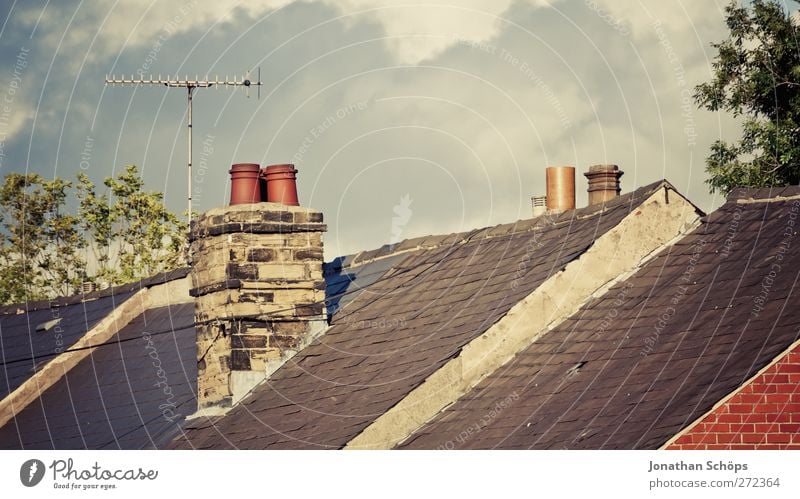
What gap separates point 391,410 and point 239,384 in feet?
13.5

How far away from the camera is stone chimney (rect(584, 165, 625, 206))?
1068 inches

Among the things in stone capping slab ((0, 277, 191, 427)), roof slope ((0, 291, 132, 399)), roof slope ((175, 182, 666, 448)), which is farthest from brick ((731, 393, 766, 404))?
roof slope ((0, 291, 132, 399))

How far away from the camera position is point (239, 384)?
25703mm

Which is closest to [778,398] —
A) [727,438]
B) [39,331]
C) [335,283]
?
[727,438]

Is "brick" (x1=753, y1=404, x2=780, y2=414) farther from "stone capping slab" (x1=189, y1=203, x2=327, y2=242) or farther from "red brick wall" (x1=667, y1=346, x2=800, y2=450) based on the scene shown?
"stone capping slab" (x1=189, y1=203, x2=327, y2=242)

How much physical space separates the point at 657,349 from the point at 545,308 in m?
2.68

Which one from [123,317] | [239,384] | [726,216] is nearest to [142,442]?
[239,384]

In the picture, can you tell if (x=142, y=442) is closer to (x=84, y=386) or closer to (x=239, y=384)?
(x=239, y=384)

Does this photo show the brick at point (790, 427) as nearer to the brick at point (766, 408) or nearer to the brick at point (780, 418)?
the brick at point (780, 418)

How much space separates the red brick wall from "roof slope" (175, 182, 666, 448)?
5122 mm

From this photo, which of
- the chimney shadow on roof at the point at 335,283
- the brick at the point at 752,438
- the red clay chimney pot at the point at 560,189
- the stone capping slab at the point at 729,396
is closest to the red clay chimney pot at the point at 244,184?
the chimney shadow on roof at the point at 335,283

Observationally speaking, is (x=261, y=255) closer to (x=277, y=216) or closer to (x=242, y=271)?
(x=242, y=271)

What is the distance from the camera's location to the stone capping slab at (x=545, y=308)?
73.8 ft
